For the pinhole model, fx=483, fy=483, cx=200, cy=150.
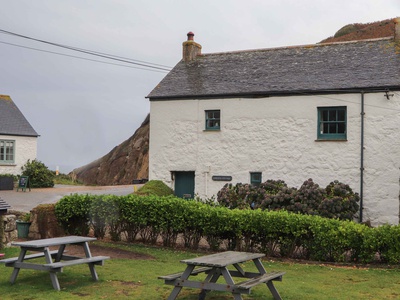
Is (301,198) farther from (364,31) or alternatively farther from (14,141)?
(364,31)

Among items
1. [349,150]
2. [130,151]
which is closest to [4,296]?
[349,150]

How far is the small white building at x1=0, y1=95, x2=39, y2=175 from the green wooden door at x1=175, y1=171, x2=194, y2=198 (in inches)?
736

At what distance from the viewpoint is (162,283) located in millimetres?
9492

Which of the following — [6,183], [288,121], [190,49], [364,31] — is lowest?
[6,183]

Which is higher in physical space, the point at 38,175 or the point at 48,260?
the point at 38,175

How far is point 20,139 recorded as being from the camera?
123ft

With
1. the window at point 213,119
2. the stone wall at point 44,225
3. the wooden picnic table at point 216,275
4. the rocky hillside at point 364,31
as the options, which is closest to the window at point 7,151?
the window at point 213,119

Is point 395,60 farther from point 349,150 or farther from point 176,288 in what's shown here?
point 176,288

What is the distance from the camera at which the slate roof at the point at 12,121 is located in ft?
121

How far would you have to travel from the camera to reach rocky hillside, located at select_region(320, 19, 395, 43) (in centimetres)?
5919

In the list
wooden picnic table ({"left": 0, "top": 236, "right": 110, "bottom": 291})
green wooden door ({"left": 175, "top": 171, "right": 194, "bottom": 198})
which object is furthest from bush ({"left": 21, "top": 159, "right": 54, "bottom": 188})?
wooden picnic table ({"left": 0, "top": 236, "right": 110, "bottom": 291})

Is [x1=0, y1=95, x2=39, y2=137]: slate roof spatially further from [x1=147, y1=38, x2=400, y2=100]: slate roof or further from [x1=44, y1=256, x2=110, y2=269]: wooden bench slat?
[x1=44, y1=256, x2=110, y2=269]: wooden bench slat

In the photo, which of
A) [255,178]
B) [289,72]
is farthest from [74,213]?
[289,72]

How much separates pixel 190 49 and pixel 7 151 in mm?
18455
